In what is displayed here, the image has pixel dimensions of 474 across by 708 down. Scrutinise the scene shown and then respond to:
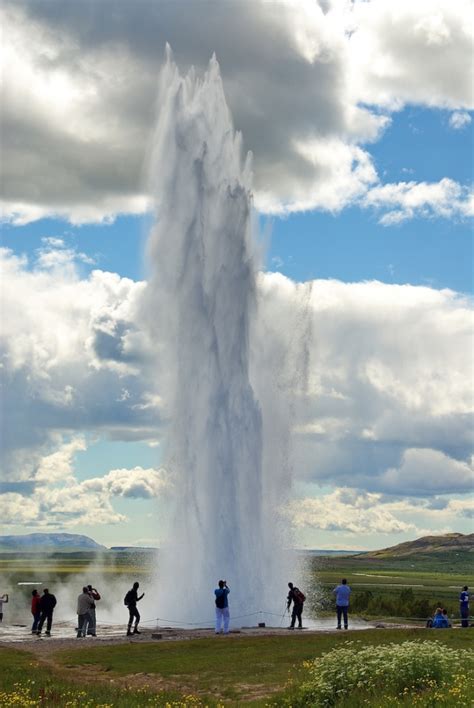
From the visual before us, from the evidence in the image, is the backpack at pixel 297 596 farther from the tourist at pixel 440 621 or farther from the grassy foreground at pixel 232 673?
the tourist at pixel 440 621

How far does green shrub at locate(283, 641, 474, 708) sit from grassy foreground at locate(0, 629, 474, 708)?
3 cm

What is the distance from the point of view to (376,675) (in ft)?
63.2

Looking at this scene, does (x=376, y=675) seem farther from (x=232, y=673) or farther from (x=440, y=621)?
(x=440, y=621)

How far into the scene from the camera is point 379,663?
1955cm

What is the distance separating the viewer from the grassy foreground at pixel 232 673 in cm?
1858

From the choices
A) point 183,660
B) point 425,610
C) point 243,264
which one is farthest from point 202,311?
point 425,610

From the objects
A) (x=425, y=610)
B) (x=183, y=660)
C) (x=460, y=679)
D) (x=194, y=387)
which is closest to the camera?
(x=460, y=679)

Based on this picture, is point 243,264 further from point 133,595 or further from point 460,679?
point 460,679

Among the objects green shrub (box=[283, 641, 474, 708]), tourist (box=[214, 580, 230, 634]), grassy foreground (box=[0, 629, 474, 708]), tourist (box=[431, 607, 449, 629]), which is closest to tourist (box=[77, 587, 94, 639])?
grassy foreground (box=[0, 629, 474, 708])

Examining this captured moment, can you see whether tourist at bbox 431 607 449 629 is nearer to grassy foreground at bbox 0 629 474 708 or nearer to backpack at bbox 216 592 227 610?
grassy foreground at bbox 0 629 474 708

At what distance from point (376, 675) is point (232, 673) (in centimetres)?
580

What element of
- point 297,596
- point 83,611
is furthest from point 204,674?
point 83,611

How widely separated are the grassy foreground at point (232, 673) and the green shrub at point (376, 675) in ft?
0.09

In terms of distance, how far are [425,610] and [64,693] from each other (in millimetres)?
42256
